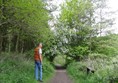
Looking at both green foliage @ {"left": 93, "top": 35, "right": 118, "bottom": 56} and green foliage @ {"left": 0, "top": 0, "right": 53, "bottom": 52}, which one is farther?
green foliage @ {"left": 93, "top": 35, "right": 118, "bottom": 56}

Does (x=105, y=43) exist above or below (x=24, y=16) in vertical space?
below

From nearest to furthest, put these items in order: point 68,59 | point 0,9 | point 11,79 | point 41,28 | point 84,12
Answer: point 11,79
point 0,9
point 41,28
point 84,12
point 68,59

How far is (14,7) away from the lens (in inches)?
506

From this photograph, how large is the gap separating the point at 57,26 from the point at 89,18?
197 inches

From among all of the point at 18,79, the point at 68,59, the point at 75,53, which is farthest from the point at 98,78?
the point at 68,59

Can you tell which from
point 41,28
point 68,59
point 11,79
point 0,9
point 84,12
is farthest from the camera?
point 68,59

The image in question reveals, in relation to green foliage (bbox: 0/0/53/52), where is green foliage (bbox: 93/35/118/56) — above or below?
below

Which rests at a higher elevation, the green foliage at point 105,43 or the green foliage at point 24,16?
the green foliage at point 24,16

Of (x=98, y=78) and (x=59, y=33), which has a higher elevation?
(x=59, y=33)

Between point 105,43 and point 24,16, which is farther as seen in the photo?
point 105,43

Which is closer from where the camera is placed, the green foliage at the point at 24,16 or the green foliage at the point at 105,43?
the green foliage at the point at 24,16

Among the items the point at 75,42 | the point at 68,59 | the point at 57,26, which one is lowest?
the point at 68,59

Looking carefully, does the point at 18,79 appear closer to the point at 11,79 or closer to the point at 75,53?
the point at 11,79

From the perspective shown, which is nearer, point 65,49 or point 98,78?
point 98,78
